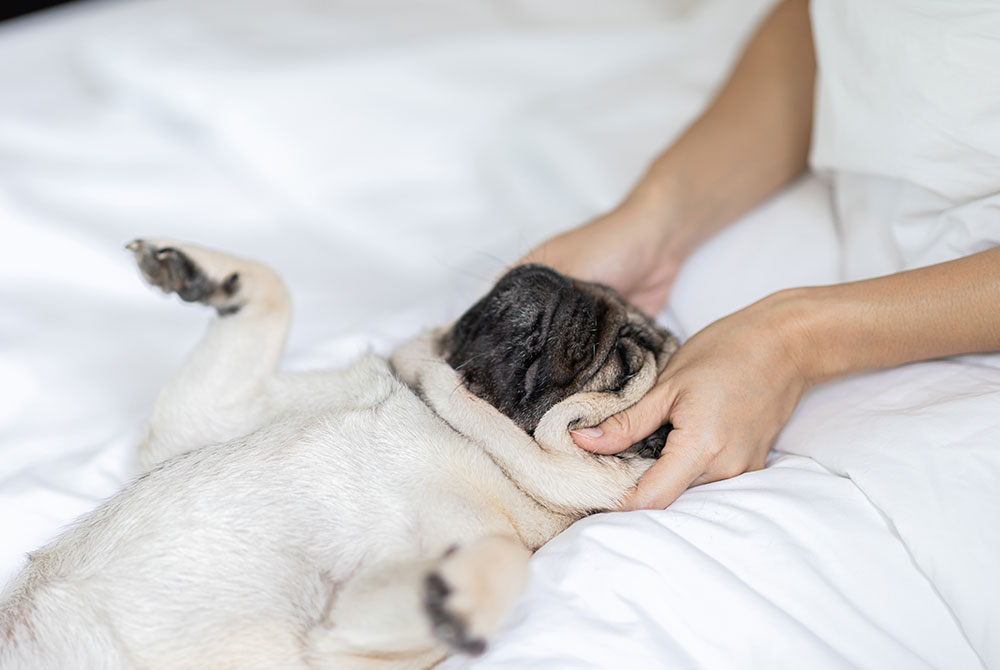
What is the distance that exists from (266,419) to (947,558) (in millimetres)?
1286

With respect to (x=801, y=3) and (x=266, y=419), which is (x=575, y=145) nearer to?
(x=801, y=3)

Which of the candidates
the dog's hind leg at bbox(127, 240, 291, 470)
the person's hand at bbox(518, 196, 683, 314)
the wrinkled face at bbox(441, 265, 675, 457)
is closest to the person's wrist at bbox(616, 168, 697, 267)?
the person's hand at bbox(518, 196, 683, 314)

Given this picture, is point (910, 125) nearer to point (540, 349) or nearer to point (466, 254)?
point (540, 349)

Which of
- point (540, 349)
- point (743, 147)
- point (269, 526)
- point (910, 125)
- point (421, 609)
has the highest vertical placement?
point (910, 125)

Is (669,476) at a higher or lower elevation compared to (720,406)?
lower

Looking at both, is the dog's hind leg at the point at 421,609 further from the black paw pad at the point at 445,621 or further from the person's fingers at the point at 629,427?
the person's fingers at the point at 629,427

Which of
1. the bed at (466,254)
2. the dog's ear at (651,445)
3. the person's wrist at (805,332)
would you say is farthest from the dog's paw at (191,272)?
the person's wrist at (805,332)

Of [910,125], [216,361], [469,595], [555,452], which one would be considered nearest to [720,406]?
[555,452]

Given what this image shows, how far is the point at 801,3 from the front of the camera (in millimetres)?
2299

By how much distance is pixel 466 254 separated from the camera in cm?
244

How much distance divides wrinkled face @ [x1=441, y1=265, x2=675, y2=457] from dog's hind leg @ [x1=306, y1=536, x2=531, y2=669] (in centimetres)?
44

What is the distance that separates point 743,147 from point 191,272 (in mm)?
1391

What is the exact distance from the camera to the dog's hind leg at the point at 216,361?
175cm

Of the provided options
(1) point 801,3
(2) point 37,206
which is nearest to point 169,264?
(2) point 37,206
